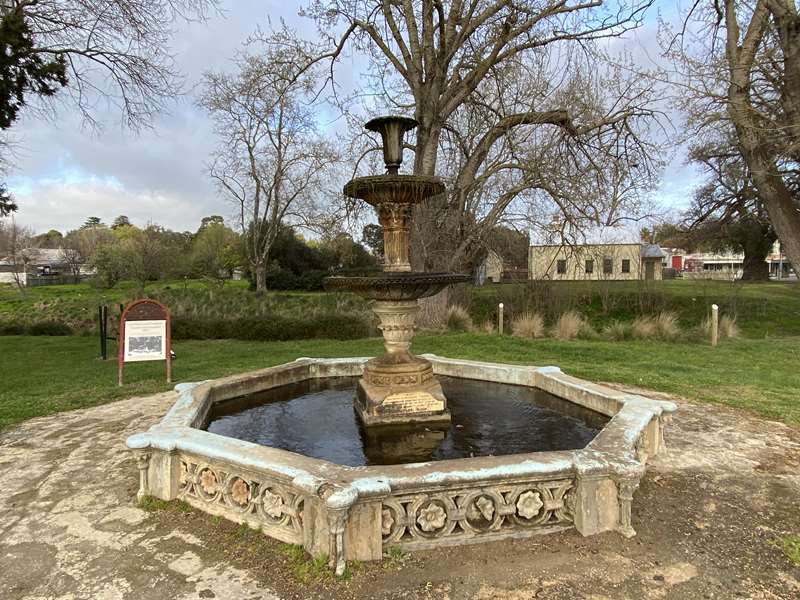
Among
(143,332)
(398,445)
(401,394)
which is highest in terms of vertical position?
(143,332)

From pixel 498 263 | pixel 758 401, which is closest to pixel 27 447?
pixel 758 401

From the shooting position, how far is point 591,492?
335 cm

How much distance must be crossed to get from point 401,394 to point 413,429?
408 mm

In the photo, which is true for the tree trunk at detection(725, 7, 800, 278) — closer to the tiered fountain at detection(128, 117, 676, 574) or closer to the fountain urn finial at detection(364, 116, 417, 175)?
the tiered fountain at detection(128, 117, 676, 574)

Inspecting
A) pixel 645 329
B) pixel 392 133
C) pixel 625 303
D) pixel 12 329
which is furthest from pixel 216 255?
pixel 392 133

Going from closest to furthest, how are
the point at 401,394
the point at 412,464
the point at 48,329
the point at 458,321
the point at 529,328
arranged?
the point at 412,464 → the point at 401,394 → the point at 529,328 → the point at 458,321 → the point at 48,329

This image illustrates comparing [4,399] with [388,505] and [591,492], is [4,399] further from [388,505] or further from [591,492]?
[591,492]

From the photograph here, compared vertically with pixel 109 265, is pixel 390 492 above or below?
below

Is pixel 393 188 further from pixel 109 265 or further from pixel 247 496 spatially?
pixel 109 265

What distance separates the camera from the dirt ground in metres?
2.80

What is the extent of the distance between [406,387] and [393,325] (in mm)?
734

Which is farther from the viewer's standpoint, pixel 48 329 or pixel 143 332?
pixel 48 329

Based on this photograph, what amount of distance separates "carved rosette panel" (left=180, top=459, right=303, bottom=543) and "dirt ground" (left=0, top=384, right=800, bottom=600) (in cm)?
12

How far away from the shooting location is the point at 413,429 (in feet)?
17.2
